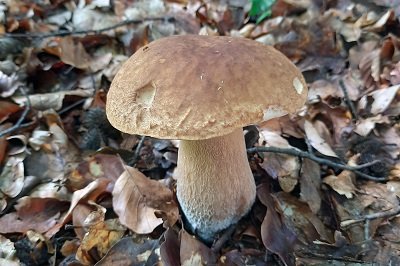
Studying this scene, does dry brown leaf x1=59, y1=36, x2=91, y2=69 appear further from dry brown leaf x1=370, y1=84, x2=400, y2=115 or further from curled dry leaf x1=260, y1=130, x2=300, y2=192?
dry brown leaf x1=370, y1=84, x2=400, y2=115

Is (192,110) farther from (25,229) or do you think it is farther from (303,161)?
(25,229)

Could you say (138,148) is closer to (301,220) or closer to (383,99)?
(301,220)

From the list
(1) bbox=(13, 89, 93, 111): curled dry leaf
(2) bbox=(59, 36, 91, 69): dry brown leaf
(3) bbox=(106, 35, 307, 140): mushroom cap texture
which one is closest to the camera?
(3) bbox=(106, 35, 307, 140): mushroom cap texture

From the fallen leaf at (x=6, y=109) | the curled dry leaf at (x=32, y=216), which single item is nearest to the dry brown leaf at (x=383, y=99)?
the curled dry leaf at (x=32, y=216)

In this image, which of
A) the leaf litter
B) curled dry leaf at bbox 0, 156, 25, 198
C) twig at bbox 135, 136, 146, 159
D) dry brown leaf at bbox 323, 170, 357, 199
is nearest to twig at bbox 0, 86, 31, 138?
the leaf litter

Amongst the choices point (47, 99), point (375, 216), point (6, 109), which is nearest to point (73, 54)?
point (47, 99)

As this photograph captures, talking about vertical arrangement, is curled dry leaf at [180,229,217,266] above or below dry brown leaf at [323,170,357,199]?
below

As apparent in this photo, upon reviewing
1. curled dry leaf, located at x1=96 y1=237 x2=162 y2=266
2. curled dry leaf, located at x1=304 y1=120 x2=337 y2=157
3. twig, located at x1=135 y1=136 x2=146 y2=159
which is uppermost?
curled dry leaf, located at x1=304 y1=120 x2=337 y2=157

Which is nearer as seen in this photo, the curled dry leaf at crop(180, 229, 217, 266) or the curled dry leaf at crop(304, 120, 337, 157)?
the curled dry leaf at crop(180, 229, 217, 266)
